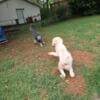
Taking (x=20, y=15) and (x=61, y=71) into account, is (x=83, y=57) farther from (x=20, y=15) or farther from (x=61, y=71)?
(x=20, y=15)

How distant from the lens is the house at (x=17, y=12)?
23938 mm

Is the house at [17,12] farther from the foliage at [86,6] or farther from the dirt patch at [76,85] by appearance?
the dirt patch at [76,85]

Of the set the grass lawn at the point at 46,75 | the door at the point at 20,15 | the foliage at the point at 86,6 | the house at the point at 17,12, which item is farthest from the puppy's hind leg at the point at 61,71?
the door at the point at 20,15

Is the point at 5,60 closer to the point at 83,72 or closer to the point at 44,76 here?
the point at 44,76

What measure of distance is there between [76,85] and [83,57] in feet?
5.09

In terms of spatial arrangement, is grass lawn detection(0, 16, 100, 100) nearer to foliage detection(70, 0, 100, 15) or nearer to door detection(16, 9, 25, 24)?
foliage detection(70, 0, 100, 15)

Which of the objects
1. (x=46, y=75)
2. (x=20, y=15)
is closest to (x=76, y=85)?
(x=46, y=75)

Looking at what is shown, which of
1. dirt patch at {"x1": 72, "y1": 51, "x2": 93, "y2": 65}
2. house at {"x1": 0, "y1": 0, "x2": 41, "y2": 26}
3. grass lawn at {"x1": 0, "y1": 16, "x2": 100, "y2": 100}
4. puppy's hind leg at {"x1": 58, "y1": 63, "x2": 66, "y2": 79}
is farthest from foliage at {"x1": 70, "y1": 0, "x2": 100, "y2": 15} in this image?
puppy's hind leg at {"x1": 58, "y1": 63, "x2": 66, "y2": 79}

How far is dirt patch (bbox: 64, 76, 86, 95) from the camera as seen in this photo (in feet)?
17.6

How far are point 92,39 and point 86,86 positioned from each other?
3678 millimetres

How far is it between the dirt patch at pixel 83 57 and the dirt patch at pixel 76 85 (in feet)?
2.91

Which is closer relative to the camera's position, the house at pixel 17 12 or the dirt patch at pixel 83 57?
the dirt patch at pixel 83 57

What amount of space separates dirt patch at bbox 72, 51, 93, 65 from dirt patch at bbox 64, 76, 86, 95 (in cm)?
89

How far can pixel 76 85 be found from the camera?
5.57 m
